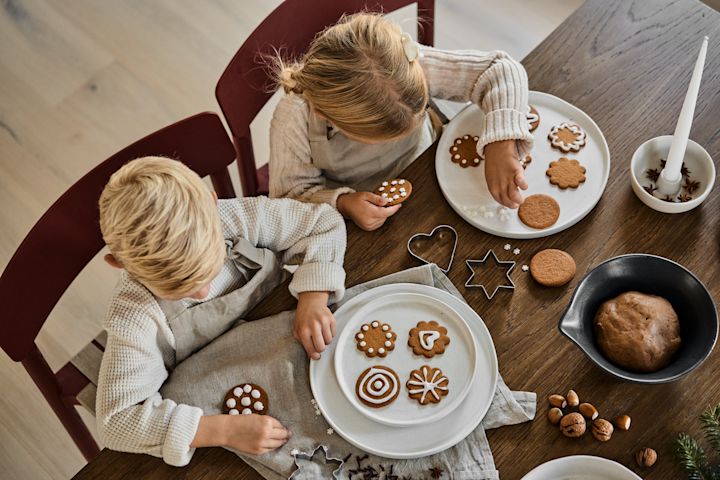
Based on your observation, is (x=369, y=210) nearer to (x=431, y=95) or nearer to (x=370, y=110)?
(x=370, y=110)

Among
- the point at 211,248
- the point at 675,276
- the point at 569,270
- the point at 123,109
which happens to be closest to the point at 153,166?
the point at 211,248

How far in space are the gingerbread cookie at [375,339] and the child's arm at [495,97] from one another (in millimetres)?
283

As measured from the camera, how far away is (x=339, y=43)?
1.19 m

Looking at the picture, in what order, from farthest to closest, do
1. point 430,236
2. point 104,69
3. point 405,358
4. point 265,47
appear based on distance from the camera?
1. point 104,69
2. point 265,47
3. point 430,236
4. point 405,358

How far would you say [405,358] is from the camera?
114 cm

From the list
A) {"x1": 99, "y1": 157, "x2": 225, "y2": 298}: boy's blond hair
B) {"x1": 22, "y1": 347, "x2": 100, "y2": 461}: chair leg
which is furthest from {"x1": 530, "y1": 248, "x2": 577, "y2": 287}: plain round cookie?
{"x1": 22, "y1": 347, "x2": 100, "y2": 461}: chair leg

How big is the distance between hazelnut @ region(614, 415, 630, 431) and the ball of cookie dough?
0.22 feet

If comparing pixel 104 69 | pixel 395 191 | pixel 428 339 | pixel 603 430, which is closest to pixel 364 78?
pixel 395 191

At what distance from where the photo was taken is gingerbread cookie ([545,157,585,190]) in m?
1.25

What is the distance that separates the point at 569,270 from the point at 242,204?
0.52 m

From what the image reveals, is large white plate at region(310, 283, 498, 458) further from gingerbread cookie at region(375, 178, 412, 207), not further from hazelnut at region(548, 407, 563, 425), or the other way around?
gingerbread cookie at region(375, 178, 412, 207)

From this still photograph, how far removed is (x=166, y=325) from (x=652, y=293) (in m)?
0.71

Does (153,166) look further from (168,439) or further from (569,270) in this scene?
(569,270)

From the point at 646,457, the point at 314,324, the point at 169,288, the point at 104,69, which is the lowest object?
the point at 646,457
